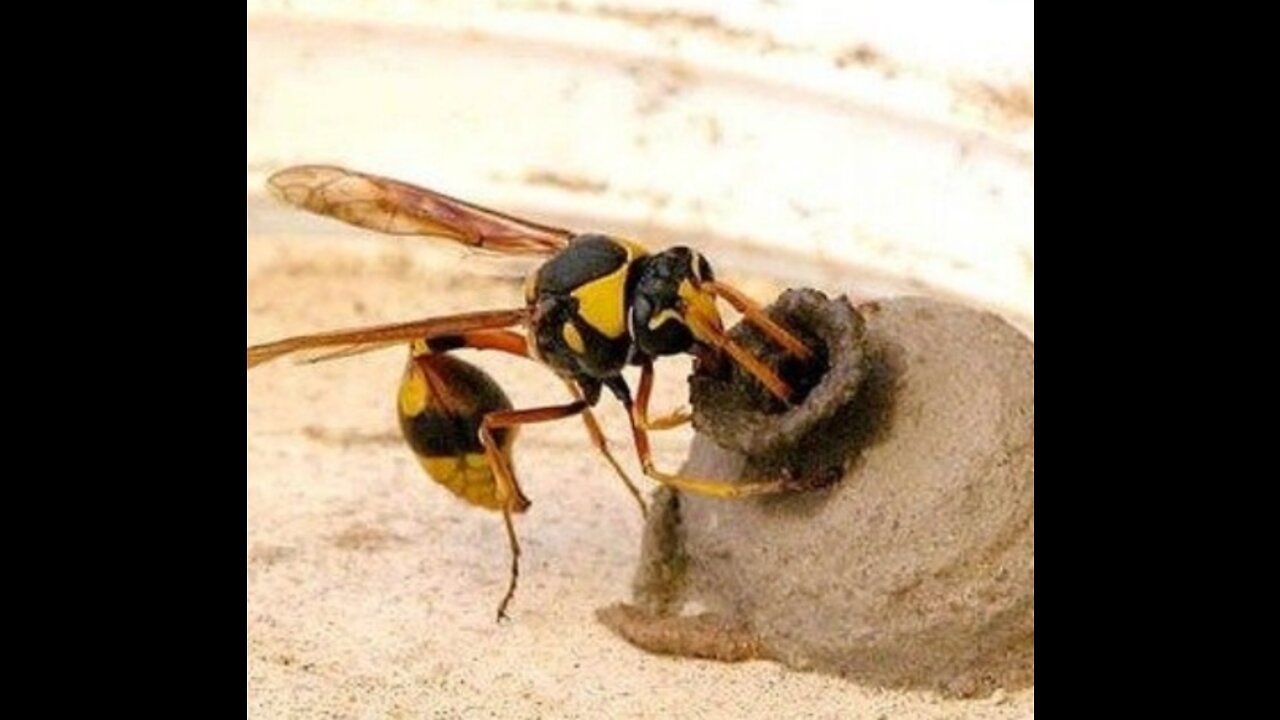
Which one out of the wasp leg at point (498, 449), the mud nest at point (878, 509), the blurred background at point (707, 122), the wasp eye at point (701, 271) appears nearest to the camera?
the mud nest at point (878, 509)

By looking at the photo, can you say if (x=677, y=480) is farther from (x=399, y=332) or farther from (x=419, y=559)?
(x=419, y=559)

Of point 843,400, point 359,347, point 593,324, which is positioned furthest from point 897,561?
point 359,347

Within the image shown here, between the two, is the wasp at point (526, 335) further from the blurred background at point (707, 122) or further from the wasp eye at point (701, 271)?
the blurred background at point (707, 122)

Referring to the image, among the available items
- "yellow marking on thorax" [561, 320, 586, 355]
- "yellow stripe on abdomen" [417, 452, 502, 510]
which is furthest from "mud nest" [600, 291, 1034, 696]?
"yellow stripe on abdomen" [417, 452, 502, 510]

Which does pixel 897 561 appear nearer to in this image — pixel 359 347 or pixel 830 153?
pixel 359 347

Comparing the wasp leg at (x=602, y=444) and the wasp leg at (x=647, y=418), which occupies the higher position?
the wasp leg at (x=647, y=418)

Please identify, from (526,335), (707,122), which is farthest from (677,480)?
(707,122)

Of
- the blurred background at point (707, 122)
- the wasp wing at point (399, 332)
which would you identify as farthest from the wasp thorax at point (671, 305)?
the blurred background at point (707, 122)
